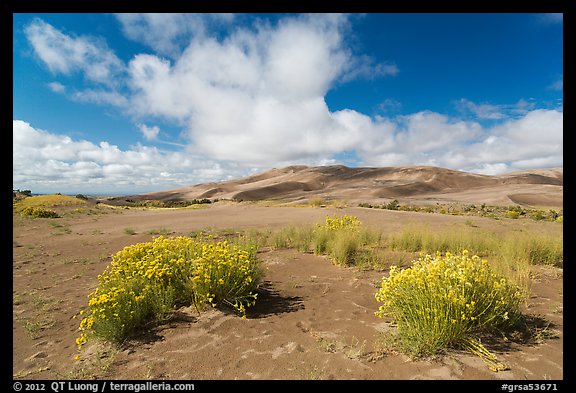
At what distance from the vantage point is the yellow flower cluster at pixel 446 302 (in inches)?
117

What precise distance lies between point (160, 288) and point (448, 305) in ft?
12.1

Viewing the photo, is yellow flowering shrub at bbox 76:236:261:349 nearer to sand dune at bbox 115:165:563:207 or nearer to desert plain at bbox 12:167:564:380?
desert plain at bbox 12:167:564:380

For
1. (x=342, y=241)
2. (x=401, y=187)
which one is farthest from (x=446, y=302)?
(x=401, y=187)

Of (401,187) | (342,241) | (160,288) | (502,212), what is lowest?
(502,212)

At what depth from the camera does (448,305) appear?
2994mm

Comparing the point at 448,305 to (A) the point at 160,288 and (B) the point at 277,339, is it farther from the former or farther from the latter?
(A) the point at 160,288

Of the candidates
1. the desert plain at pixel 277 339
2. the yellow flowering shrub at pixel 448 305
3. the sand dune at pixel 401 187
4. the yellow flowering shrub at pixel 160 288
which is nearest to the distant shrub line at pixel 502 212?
the sand dune at pixel 401 187

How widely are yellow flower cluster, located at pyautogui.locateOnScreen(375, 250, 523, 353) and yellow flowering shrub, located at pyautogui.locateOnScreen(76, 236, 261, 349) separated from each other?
2.01m

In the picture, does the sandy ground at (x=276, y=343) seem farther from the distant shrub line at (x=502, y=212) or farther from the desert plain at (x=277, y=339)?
the distant shrub line at (x=502, y=212)

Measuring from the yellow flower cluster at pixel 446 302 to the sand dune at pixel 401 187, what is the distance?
38943 millimetres
